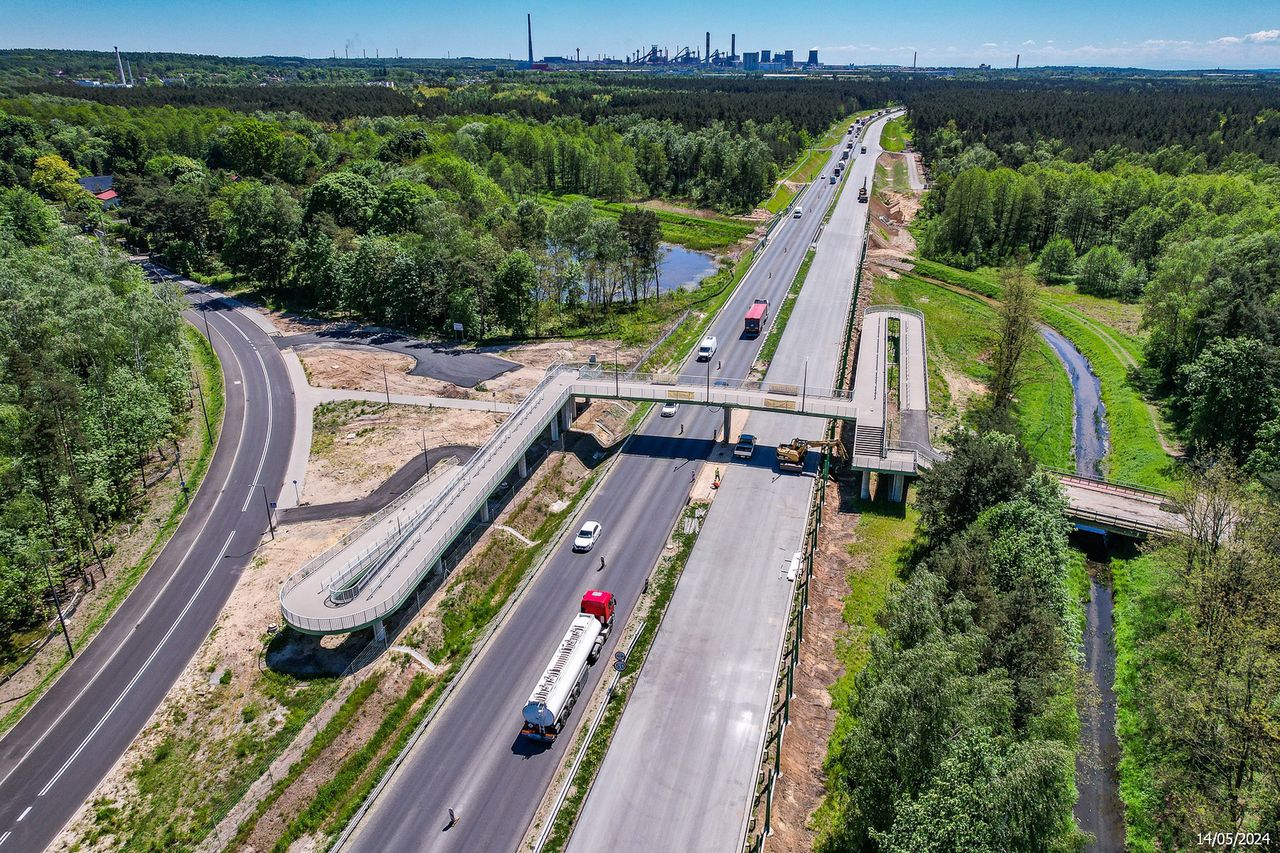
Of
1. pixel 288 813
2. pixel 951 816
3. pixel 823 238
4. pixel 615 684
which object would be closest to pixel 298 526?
pixel 288 813

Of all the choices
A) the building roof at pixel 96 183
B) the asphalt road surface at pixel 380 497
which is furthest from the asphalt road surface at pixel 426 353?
the building roof at pixel 96 183

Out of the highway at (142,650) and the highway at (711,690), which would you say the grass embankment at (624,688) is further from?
the highway at (142,650)

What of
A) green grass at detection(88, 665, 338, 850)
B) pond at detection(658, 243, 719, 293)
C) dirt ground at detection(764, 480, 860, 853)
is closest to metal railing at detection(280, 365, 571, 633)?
green grass at detection(88, 665, 338, 850)

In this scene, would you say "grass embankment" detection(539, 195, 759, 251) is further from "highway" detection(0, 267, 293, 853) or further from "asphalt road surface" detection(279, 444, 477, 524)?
"highway" detection(0, 267, 293, 853)

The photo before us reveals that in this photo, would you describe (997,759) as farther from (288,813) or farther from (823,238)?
(823,238)

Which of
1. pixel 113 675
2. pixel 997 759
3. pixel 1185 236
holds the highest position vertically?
pixel 1185 236

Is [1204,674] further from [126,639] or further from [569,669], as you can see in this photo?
[126,639]
